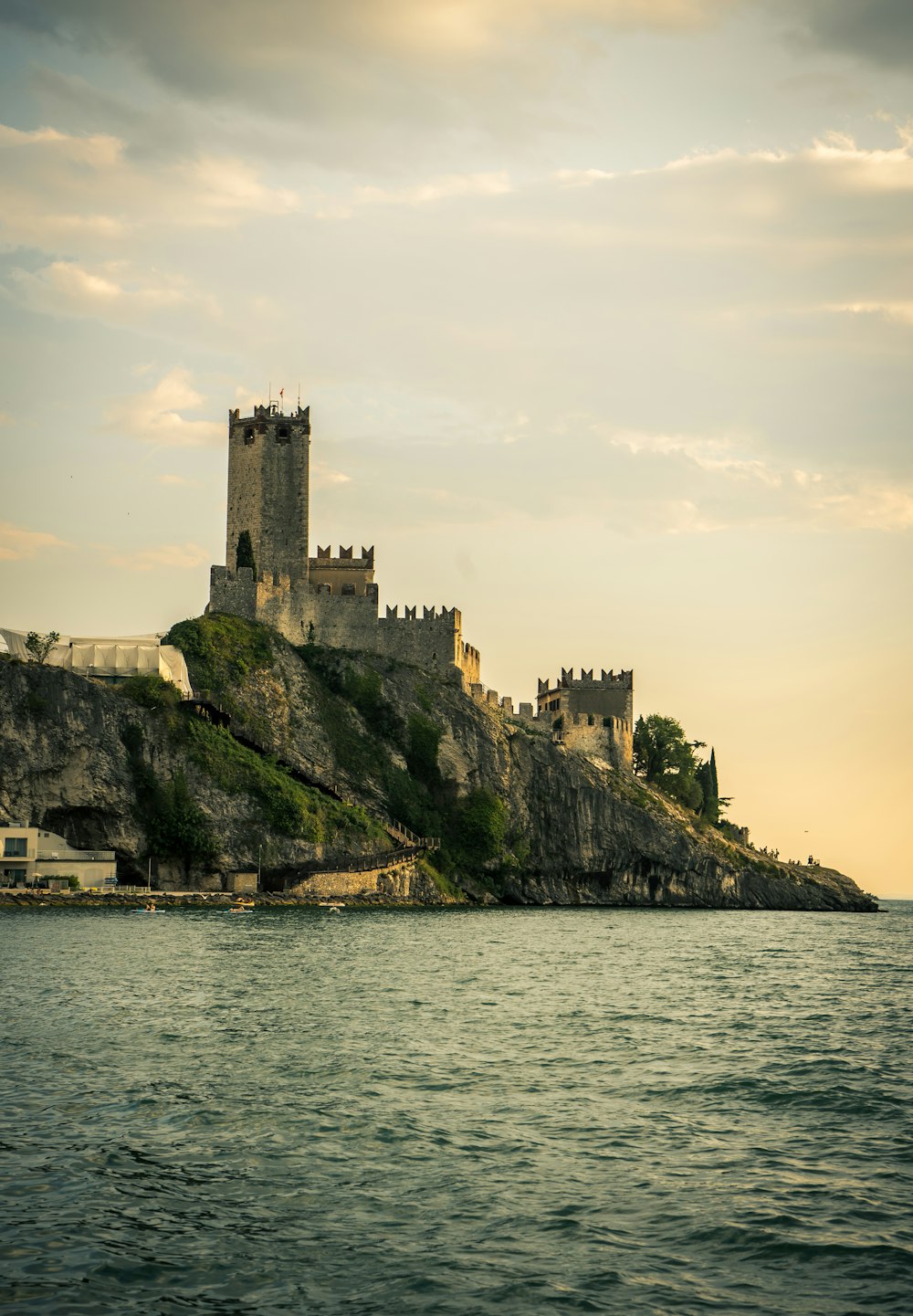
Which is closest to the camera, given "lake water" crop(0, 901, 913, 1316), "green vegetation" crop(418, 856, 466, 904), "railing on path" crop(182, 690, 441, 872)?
"lake water" crop(0, 901, 913, 1316)

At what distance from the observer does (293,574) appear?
129625 millimetres

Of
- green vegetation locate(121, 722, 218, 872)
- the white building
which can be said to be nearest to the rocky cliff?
green vegetation locate(121, 722, 218, 872)

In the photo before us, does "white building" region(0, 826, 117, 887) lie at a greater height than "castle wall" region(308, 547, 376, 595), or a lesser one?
lesser

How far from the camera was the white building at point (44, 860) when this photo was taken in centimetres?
9306

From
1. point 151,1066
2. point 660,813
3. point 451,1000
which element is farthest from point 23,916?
point 660,813

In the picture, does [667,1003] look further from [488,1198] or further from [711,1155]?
[488,1198]

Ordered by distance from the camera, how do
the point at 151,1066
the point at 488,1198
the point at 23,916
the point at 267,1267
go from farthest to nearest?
the point at 23,916, the point at 151,1066, the point at 488,1198, the point at 267,1267

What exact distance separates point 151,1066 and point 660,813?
114 m

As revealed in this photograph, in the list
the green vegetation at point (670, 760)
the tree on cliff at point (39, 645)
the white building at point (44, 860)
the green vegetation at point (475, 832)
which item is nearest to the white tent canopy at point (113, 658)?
the tree on cliff at point (39, 645)

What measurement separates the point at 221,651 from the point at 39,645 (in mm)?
15739

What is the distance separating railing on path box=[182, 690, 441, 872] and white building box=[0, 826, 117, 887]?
18.1 m

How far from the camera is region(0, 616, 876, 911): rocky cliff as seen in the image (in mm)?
101625

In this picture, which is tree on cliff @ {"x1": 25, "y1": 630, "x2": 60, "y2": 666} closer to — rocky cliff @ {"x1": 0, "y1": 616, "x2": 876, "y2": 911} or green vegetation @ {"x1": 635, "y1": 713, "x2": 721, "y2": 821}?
rocky cliff @ {"x1": 0, "y1": 616, "x2": 876, "y2": 911}

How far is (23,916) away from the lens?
254 ft
